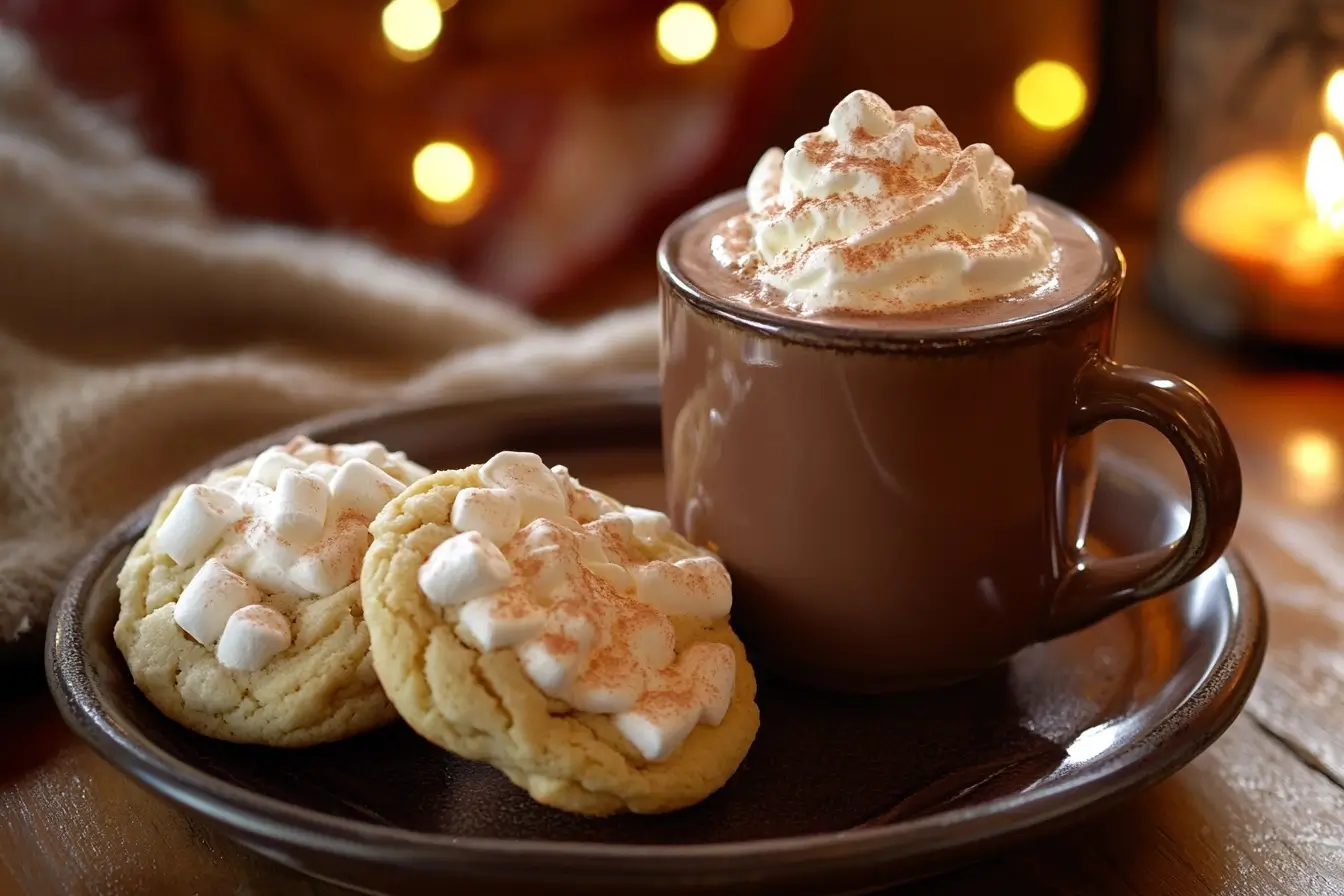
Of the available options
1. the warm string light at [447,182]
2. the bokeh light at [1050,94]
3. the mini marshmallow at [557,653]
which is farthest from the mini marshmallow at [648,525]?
the bokeh light at [1050,94]

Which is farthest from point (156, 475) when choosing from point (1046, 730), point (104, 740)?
point (1046, 730)

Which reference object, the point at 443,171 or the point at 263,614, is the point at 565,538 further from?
the point at 443,171

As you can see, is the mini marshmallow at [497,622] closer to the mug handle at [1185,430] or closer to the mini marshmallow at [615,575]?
the mini marshmallow at [615,575]

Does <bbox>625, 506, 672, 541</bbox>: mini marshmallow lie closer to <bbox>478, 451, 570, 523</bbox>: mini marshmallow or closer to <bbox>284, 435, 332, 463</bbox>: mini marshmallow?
<bbox>478, 451, 570, 523</bbox>: mini marshmallow

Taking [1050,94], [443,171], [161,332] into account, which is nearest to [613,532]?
[161,332]

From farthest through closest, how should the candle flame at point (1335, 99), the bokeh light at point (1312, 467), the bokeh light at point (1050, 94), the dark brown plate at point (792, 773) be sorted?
1. the bokeh light at point (1050, 94)
2. the candle flame at point (1335, 99)
3. the bokeh light at point (1312, 467)
4. the dark brown plate at point (792, 773)
